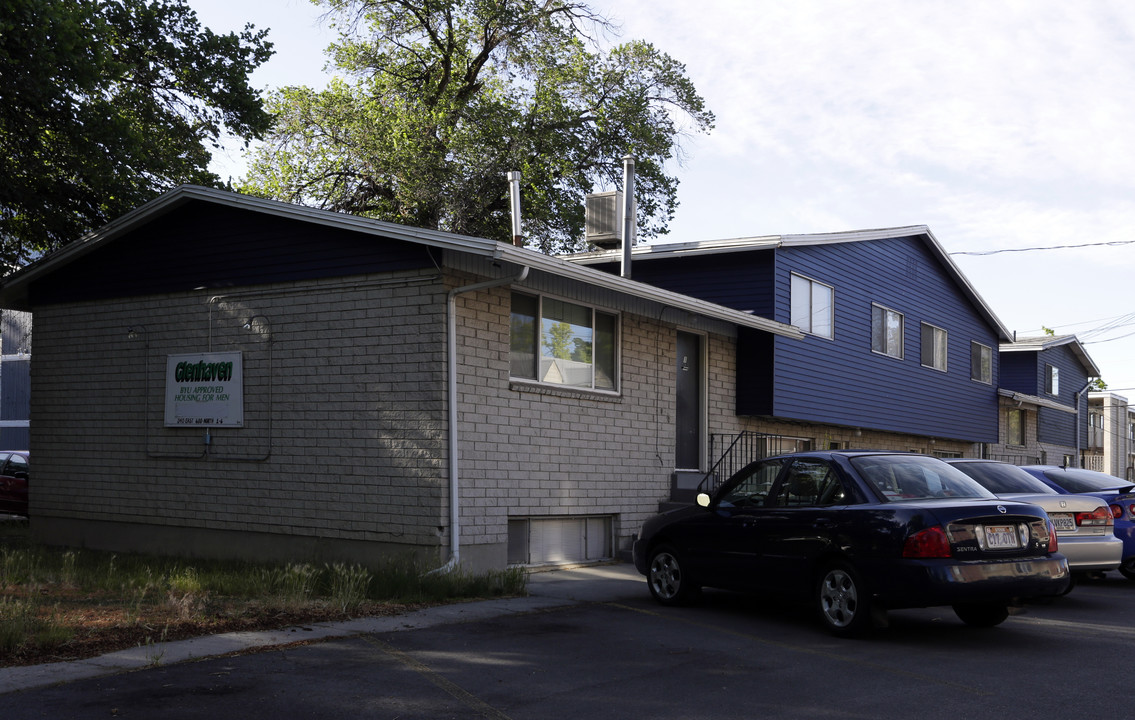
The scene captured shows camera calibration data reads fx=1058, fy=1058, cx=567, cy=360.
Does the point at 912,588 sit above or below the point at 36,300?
below

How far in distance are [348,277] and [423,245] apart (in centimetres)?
138

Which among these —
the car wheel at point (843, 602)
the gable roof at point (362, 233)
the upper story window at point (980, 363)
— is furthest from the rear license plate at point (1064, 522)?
the upper story window at point (980, 363)

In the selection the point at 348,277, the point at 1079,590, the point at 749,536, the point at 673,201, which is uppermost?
the point at 673,201

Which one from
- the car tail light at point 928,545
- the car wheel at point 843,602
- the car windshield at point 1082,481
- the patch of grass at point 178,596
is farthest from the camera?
the car windshield at point 1082,481

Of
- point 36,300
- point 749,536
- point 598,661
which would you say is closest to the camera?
point 598,661

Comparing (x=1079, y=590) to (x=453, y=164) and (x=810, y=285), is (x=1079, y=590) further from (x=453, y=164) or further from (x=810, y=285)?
(x=453, y=164)

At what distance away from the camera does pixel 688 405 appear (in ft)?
54.8

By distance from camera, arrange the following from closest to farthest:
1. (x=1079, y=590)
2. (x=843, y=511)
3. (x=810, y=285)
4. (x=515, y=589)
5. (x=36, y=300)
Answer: (x=843, y=511)
(x=515, y=589)
(x=1079, y=590)
(x=36, y=300)
(x=810, y=285)

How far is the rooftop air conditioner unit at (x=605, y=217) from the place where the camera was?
18.5m

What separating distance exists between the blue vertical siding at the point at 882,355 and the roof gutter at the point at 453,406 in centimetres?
712

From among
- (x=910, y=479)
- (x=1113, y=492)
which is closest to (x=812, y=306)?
(x=1113, y=492)

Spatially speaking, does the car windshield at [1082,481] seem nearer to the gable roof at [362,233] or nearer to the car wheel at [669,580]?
the gable roof at [362,233]

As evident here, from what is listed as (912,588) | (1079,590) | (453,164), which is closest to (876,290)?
(1079,590)

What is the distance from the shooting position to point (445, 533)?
461 inches
